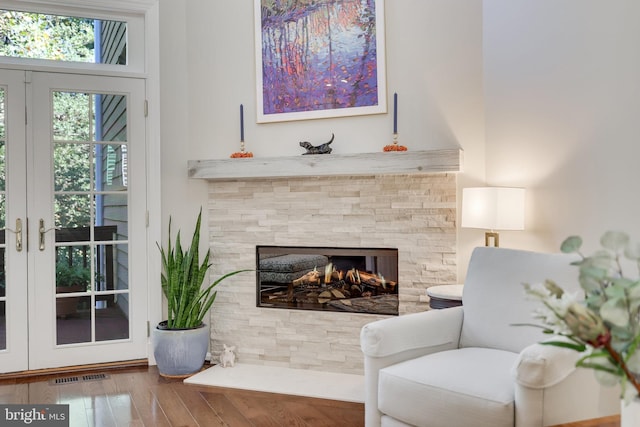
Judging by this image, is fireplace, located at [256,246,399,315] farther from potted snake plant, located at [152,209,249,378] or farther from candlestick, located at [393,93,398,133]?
candlestick, located at [393,93,398,133]

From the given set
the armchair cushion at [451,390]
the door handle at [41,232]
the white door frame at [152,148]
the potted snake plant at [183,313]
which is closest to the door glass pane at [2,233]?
the door handle at [41,232]

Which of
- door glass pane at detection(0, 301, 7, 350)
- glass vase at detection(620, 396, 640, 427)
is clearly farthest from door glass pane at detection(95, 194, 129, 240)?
glass vase at detection(620, 396, 640, 427)

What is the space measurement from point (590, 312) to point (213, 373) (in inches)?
125

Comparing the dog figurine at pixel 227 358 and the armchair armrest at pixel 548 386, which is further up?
the armchair armrest at pixel 548 386

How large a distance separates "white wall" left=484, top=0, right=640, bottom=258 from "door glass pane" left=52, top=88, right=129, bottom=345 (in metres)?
2.55

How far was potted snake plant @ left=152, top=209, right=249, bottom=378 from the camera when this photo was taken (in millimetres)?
3844

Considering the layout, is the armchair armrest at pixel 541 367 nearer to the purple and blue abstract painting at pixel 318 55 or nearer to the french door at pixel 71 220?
the purple and blue abstract painting at pixel 318 55

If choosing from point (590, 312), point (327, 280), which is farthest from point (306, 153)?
point (590, 312)

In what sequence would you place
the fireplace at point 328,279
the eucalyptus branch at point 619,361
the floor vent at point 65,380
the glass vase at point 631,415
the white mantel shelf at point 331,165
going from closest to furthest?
the eucalyptus branch at point 619,361 → the glass vase at point 631,415 → the white mantel shelf at point 331,165 → the floor vent at point 65,380 → the fireplace at point 328,279

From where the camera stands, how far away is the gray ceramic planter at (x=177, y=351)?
12.6ft

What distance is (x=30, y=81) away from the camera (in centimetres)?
395

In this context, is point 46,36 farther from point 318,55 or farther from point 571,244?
point 571,244

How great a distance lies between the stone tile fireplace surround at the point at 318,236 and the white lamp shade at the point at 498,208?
0.36m

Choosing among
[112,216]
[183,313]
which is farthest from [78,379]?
[112,216]
